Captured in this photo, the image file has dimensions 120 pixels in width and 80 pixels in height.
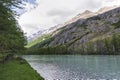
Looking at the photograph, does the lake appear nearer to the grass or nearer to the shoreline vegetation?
the shoreline vegetation

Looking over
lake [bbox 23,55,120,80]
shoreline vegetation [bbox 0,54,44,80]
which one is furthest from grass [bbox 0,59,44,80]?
lake [bbox 23,55,120,80]

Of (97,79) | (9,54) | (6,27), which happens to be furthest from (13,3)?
(9,54)

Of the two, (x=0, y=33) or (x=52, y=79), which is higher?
(x=0, y=33)

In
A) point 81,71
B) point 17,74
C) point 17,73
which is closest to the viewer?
point 17,74

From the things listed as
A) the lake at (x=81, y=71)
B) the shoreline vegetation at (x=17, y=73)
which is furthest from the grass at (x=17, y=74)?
the lake at (x=81, y=71)

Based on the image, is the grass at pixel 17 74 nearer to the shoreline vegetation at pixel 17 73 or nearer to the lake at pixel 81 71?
the shoreline vegetation at pixel 17 73

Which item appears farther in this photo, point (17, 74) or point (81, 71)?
point (81, 71)

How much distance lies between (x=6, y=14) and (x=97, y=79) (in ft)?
150

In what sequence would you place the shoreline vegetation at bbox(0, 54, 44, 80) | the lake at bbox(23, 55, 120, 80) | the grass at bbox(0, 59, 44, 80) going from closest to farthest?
the grass at bbox(0, 59, 44, 80) < the shoreline vegetation at bbox(0, 54, 44, 80) < the lake at bbox(23, 55, 120, 80)

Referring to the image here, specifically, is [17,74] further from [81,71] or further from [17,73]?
[81,71]

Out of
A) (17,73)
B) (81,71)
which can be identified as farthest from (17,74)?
(81,71)

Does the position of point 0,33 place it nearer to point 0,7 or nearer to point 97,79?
point 0,7

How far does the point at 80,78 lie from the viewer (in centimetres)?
7362

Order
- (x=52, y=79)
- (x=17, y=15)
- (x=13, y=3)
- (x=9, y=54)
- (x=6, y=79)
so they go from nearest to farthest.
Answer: (x=13, y=3) → (x=17, y=15) → (x=6, y=79) → (x=52, y=79) → (x=9, y=54)
